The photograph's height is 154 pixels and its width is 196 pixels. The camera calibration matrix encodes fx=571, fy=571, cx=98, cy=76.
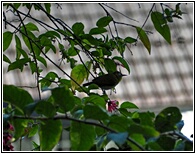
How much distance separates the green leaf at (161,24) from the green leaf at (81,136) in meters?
0.44

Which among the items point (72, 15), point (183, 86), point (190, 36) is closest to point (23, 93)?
point (72, 15)

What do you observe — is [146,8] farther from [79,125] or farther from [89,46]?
[79,125]

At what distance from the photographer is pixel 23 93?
0.79 m

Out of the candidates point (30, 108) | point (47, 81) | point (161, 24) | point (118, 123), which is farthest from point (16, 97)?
point (47, 81)

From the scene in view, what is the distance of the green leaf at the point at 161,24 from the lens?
1.21 metres

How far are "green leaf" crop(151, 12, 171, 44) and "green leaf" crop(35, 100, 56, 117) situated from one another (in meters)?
0.48

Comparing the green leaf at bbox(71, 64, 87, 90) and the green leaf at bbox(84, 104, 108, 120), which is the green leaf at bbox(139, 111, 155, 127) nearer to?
the green leaf at bbox(84, 104, 108, 120)

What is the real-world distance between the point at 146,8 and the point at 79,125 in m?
3.27

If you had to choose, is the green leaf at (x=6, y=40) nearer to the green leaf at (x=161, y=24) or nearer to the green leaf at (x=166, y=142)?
the green leaf at (x=161, y=24)

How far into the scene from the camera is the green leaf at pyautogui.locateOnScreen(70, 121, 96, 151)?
2.67 ft

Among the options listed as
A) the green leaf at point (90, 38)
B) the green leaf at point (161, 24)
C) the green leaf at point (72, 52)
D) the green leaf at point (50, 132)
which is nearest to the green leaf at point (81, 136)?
the green leaf at point (50, 132)

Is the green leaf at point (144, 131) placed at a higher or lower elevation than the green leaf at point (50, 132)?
lower

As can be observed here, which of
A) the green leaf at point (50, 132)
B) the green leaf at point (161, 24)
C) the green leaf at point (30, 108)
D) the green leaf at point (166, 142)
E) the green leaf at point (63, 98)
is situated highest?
the green leaf at point (161, 24)

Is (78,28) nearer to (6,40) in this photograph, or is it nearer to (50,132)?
(6,40)
